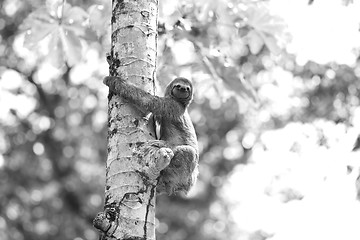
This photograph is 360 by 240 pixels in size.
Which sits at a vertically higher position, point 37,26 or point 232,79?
point 232,79

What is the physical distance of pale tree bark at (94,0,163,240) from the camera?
3617mm

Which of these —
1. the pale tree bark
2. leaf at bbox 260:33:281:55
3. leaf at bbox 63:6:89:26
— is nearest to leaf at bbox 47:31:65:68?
leaf at bbox 63:6:89:26

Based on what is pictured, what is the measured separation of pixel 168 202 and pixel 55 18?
12.7 m

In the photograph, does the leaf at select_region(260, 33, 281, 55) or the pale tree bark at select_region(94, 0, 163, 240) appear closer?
the pale tree bark at select_region(94, 0, 163, 240)

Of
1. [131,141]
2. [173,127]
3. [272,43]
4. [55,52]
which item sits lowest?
[131,141]

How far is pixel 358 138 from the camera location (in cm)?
532

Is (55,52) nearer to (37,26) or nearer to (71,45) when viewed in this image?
(71,45)

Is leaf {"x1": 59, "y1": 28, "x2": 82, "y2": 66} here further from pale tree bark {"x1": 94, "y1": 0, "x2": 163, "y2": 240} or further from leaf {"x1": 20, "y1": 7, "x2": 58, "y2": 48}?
pale tree bark {"x1": 94, "y1": 0, "x2": 163, "y2": 240}

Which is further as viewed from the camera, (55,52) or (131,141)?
(55,52)

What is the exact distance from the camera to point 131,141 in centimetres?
386

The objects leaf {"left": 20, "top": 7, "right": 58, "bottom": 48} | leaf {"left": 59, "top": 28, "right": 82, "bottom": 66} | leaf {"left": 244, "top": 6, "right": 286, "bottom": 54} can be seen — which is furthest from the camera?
leaf {"left": 244, "top": 6, "right": 286, "bottom": 54}

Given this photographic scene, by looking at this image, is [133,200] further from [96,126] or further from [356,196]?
[96,126]

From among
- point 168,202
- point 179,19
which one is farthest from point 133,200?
point 168,202

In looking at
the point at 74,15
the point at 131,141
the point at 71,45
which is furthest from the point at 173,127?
the point at 74,15
